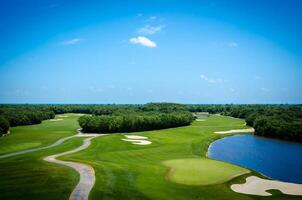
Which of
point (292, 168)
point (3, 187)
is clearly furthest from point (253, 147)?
point (3, 187)

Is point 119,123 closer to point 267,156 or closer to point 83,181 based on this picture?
point 267,156

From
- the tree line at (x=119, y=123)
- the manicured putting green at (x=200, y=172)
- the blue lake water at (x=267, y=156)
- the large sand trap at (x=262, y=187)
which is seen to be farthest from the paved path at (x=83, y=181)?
the tree line at (x=119, y=123)

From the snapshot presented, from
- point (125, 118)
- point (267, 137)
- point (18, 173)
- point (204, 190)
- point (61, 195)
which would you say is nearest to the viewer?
point (61, 195)

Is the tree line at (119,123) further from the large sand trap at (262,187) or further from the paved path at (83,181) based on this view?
the large sand trap at (262,187)

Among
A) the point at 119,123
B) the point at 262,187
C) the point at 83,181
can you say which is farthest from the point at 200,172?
the point at 119,123

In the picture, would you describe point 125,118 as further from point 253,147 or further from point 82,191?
point 82,191

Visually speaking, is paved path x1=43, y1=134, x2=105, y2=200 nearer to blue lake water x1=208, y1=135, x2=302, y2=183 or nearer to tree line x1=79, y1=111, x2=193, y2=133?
blue lake water x1=208, y1=135, x2=302, y2=183
